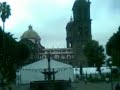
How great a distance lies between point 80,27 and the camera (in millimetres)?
107562

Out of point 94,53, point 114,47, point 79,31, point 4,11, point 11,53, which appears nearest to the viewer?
point 4,11

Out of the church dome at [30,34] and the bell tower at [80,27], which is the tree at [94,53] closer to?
the bell tower at [80,27]

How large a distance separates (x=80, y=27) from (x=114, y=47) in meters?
32.2

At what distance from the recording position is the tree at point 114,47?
66688 millimetres

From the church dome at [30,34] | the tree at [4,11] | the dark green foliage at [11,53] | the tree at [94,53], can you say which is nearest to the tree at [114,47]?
the tree at [94,53]

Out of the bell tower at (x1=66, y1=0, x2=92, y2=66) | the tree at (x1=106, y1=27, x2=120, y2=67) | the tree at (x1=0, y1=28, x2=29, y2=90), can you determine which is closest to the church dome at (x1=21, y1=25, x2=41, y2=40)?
the bell tower at (x1=66, y1=0, x2=92, y2=66)

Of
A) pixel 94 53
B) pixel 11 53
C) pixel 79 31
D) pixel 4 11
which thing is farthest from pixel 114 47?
pixel 79 31

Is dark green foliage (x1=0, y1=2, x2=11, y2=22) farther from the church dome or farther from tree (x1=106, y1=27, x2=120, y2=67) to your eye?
the church dome

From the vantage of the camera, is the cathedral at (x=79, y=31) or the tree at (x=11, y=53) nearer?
the tree at (x=11, y=53)

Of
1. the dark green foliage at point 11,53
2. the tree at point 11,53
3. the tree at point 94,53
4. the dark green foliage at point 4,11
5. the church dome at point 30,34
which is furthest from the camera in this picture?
the church dome at point 30,34

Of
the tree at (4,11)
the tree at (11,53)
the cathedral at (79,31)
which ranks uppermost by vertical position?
the cathedral at (79,31)

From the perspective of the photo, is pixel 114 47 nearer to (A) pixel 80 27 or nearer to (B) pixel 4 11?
(B) pixel 4 11

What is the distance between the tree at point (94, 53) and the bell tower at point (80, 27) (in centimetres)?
761

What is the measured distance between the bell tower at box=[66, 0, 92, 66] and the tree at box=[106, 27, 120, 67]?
24.1 metres
